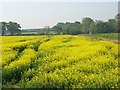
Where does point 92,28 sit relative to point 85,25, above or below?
below

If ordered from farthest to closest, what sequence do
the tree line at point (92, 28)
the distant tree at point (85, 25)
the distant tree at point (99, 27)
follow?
1. the distant tree at point (85, 25)
2. the distant tree at point (99, 27)
3. the tree line at point (92, 28)

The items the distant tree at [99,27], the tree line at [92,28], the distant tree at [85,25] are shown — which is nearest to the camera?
the tree line at [92,28]

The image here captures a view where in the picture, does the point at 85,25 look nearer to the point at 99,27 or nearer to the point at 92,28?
the point at 92,28

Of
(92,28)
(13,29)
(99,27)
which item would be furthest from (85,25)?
(13,29)

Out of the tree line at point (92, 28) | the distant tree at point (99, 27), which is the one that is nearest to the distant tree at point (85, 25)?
the tree line at point (92, 28)

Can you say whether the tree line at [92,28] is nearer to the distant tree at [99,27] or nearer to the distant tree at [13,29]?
the distant tree at [99,27]

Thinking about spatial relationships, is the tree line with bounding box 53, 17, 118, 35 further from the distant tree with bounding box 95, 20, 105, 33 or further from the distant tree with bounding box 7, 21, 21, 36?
the distant tree with bounding box 7, 21, 21, 36

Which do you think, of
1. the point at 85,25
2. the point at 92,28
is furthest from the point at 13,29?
the point at 85,25

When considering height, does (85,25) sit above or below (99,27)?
above

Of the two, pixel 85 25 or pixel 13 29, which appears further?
pixel 85 25

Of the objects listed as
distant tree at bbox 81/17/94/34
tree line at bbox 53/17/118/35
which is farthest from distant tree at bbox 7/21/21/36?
distant tree at bbox 81/17/94/34

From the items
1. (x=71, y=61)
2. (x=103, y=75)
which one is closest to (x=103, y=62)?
(x=71, y=61)

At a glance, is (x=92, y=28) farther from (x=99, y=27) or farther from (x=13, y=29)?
(x=13, y=29)

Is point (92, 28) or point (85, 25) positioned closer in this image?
point (92, 28)
